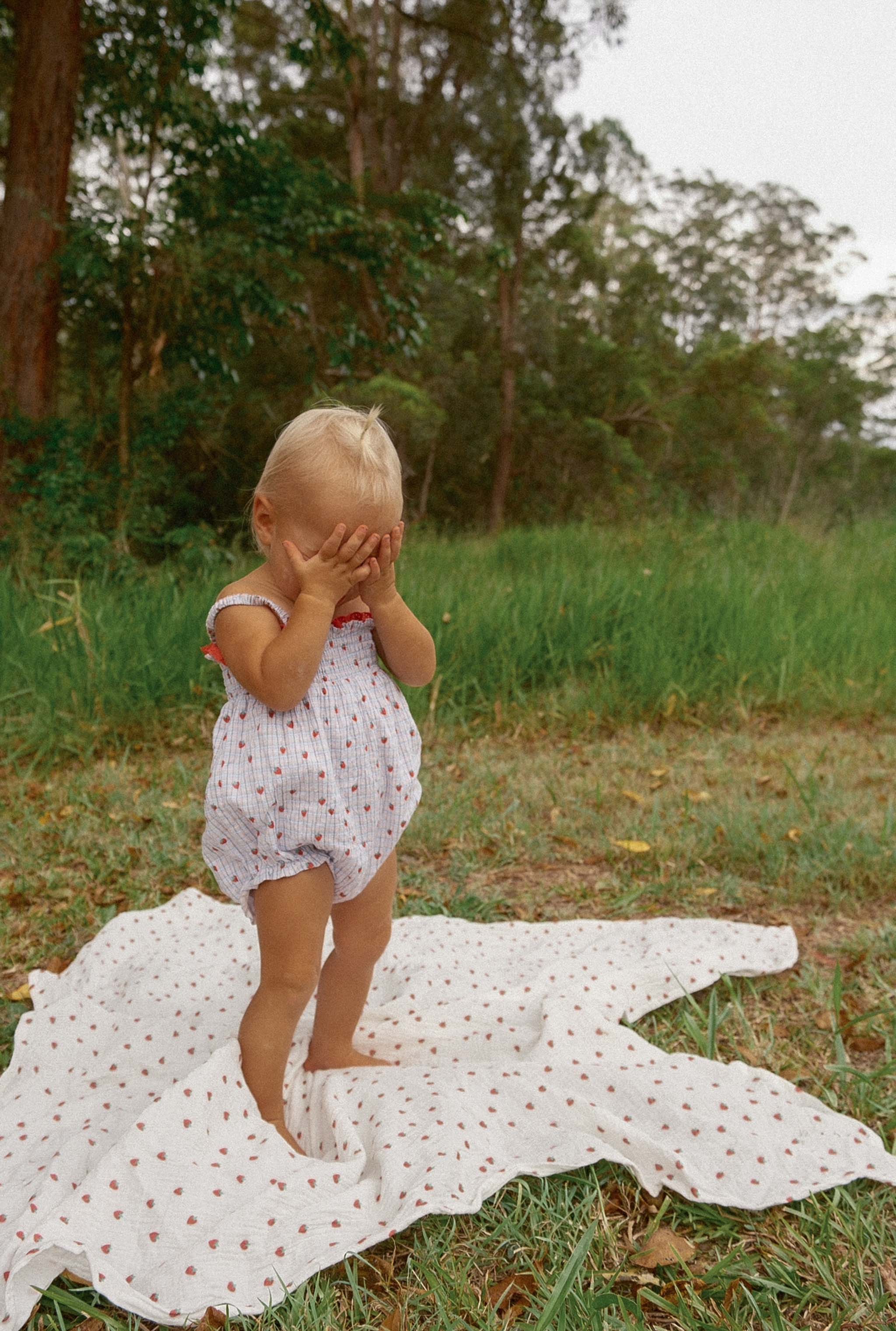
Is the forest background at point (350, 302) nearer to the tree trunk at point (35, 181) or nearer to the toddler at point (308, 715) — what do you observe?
the tree trunk at point (35, 181)

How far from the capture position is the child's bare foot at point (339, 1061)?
87.3 inches

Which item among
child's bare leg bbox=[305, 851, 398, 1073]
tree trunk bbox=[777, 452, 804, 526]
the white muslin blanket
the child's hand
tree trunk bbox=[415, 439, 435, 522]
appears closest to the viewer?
the white muslin blanket

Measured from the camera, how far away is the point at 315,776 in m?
1.83

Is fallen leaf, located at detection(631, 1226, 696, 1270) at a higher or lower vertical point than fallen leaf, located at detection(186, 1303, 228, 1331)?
higher

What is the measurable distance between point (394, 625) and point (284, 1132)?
107 cm

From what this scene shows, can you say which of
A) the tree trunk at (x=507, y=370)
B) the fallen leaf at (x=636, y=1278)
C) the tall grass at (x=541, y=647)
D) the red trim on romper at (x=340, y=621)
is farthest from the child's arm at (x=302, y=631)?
the tree trunk at (x=507, y=370)

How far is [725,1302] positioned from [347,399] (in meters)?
8.83

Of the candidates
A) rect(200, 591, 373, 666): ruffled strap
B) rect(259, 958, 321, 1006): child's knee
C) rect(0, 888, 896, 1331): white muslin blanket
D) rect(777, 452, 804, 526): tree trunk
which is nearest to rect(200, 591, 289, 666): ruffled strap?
rect(200, 591, 373, 666): ruffled strap

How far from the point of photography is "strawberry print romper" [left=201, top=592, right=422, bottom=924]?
1.83 metres

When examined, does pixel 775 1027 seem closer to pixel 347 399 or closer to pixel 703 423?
pixel 347 399

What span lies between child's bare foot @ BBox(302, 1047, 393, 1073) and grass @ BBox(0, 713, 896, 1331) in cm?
48

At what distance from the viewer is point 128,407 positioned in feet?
25.2

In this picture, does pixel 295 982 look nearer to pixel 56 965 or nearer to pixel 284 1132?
pixel 284 1132

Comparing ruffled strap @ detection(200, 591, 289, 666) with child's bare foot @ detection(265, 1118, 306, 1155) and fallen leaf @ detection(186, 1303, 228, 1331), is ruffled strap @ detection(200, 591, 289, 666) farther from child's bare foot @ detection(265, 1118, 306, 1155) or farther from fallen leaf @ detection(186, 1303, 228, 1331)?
fallen leaf @ detection(186, 1303, 228, 1331)
